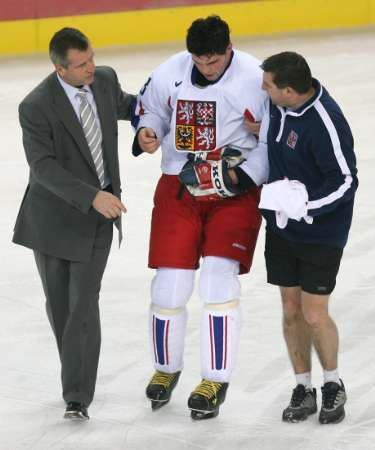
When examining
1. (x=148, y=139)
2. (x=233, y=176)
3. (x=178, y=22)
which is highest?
(x=178, y=22)

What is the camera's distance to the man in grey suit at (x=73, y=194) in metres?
5.09

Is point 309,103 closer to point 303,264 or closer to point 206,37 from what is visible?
point 206,37

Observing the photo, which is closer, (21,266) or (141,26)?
(21,266)

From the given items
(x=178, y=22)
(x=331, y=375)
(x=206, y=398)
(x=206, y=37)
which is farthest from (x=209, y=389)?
(x=178, y=22)

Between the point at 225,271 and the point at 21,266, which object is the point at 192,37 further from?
the point at 21,266

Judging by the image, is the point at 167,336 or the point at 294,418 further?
the point at 167,336

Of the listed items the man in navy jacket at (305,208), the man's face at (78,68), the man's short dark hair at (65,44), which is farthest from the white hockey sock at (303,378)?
the man's short dark hair at (65,44)

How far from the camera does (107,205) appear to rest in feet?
16.6

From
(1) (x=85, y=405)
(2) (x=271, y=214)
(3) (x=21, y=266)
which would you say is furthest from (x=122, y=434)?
(3) (x=21, y=266)

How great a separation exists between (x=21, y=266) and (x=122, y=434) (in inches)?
94.4

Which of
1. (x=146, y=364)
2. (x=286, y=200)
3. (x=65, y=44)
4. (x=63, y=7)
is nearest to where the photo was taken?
(x=286, y=200)

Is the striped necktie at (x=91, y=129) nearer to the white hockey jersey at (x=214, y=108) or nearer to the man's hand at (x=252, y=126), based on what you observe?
the white hockey jersey at (x=214, y=108)

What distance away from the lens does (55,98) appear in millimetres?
5141

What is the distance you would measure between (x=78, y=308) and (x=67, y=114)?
0.77 metres
